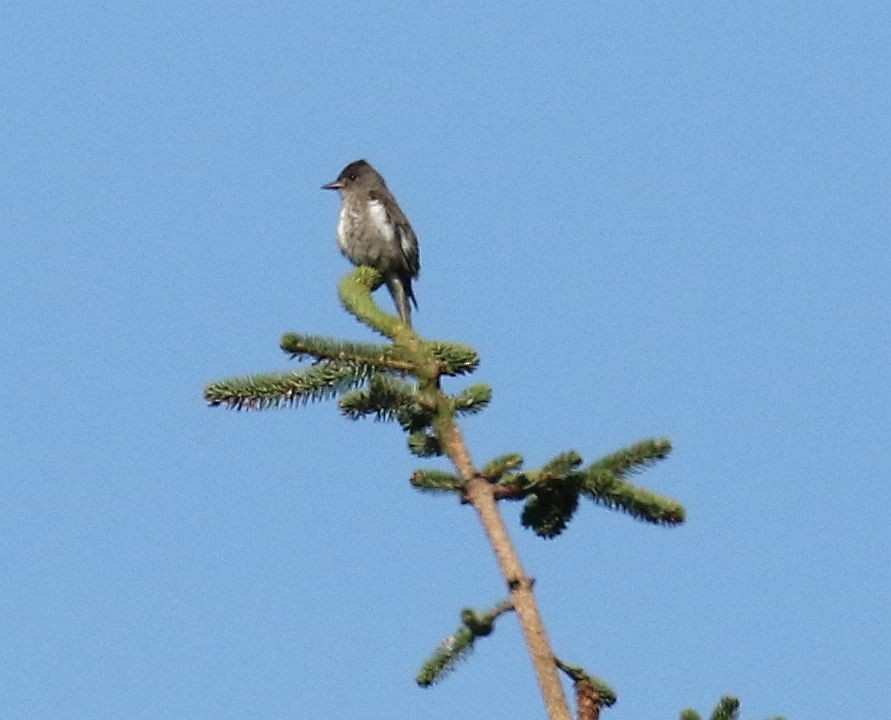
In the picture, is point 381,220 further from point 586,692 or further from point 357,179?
point 586,692

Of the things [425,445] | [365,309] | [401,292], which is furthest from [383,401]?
[401,292]

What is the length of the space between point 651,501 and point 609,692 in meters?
0.43

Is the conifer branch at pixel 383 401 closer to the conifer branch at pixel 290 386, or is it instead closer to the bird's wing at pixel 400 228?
the conifer branch at pixel 290 386

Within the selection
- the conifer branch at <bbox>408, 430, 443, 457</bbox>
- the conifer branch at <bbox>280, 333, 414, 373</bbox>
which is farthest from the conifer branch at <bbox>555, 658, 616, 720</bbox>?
the conifer branch at <bbox>280, 333, 414, 373</bbox>

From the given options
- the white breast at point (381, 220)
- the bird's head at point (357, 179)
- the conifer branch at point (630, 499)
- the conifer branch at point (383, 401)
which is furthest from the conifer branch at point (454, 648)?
the bird's head at point (357, 179)

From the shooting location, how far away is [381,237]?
485 inches

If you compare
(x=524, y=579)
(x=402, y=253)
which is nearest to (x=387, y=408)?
(x=524, y=579)

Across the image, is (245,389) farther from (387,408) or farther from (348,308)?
(348,308)

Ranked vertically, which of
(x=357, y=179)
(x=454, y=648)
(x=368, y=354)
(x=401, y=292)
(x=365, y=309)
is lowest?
(x=454, y=648)

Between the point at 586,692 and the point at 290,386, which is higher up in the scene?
the point at 290,386

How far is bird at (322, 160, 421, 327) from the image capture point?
12297mm

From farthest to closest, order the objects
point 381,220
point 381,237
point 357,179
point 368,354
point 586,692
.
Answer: point 357,179 < point 381,220 < point 381,237 < point 368,354 < point 586,692

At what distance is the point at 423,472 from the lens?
123 inches

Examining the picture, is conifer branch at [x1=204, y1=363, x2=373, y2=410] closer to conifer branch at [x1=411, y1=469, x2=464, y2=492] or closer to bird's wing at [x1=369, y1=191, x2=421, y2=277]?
conifer branch at [x1=411, y1=469, x2=464, y2=492]
